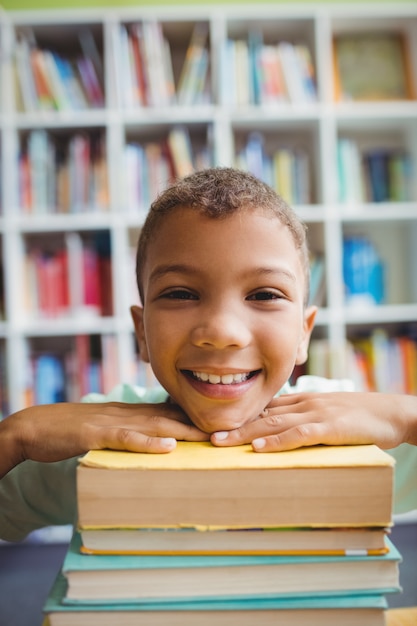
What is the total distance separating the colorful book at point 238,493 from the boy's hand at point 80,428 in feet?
0.30

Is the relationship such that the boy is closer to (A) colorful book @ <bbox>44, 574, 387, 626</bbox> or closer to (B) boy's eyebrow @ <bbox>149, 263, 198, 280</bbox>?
(B) boy's eyebrow @ <bbox>149, 263, 198, 280</bbox>

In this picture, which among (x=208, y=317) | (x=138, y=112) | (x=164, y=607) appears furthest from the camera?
(x=138, y=112)

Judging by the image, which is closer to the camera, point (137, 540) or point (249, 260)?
point (137, 540)

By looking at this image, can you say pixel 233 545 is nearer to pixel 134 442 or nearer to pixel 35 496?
pixel 134 442

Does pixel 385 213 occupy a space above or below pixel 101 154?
below

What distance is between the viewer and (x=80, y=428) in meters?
0.67

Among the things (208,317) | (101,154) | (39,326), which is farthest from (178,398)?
(101,154)

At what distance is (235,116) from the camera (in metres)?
2.47

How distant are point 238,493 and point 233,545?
0.05m

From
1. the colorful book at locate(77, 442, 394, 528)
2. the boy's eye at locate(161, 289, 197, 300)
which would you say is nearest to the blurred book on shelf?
the boy's eye at locate(161, 289, 197, 300)

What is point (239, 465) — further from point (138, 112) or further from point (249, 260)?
point (138, 112)

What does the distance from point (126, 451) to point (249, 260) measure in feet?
0.86

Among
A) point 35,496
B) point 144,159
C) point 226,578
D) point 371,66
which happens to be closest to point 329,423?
point 226,578

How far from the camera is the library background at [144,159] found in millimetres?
2455
